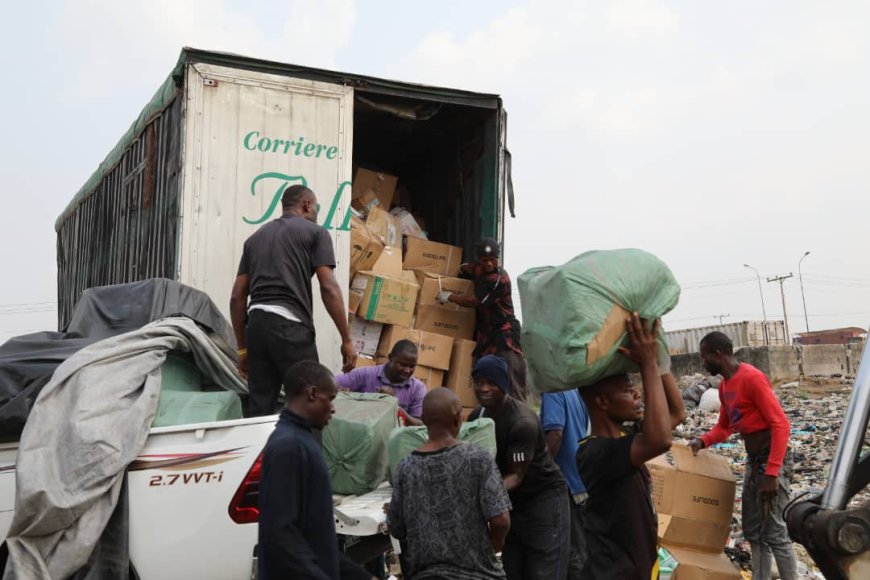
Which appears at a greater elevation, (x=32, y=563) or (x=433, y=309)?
(x=433, y=309)

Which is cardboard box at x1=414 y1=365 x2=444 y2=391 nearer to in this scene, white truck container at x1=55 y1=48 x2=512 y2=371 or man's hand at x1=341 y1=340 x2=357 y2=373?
white truck container at x1=55 y1=48 x2=512 y2=371

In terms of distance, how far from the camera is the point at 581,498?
477 centimetres

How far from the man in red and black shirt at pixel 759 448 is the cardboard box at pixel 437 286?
226 cm

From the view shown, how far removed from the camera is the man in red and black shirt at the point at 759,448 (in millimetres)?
5477

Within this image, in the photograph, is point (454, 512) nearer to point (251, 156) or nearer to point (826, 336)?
point (251, 156)

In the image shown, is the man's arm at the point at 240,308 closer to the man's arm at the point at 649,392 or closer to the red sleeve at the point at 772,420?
the man's arm at the point at 649,392

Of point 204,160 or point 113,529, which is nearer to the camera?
point 113,529

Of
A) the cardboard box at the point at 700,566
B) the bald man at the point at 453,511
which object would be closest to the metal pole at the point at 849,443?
the bald man at the point at 453,511

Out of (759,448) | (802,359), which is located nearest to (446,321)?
(759,448)

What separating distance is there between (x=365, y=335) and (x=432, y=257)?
1.14 m

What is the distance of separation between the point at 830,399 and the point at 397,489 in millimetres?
16216

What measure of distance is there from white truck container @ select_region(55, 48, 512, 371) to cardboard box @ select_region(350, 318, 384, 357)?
647 millimetres

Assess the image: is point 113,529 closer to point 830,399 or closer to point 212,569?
point 212,569

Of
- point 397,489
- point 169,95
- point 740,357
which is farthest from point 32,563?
point 740,357
